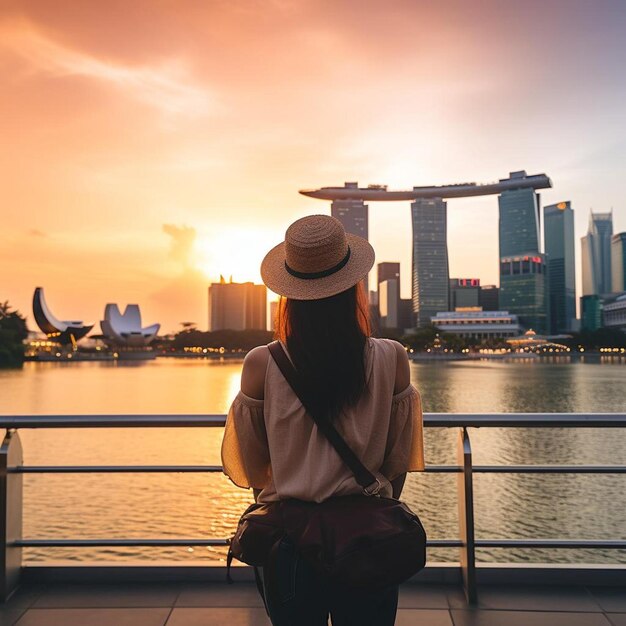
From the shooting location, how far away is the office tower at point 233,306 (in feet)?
557

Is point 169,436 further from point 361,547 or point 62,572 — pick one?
point 361,547

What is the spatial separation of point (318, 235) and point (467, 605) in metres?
2.02

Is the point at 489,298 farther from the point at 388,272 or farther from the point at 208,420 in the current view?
the point at 208,420

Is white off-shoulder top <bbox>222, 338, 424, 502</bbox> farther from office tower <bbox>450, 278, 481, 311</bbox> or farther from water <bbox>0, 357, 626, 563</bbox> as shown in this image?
office tower <bbox>450, 278, 481, 311</bbox>

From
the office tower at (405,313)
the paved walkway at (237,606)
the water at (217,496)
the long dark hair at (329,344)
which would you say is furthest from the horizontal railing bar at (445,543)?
the office tower at (405,313)

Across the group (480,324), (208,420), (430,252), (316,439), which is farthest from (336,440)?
(430,252)

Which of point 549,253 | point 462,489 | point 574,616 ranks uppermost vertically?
point 549,253

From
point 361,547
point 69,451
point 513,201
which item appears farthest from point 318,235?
point 513,201

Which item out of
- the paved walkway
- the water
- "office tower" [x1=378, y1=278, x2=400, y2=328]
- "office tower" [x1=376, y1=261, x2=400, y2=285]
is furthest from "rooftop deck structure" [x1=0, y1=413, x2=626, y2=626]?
"office tower" [x1=376, y1=261, x2=400, y2=285]

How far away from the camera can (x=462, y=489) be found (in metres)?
2.80

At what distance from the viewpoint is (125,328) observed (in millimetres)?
100875

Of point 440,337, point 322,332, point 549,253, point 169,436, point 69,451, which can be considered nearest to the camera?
point 322,332

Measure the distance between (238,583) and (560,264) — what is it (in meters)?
190

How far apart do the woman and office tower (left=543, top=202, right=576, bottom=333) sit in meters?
176
